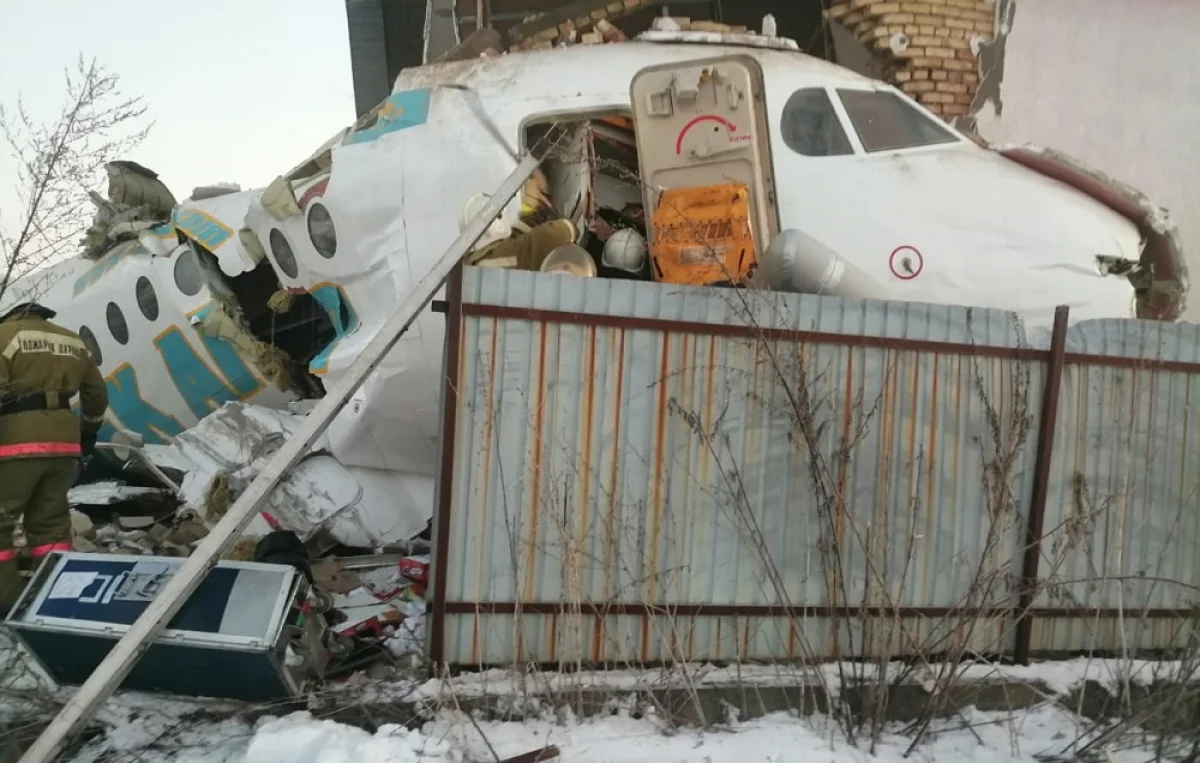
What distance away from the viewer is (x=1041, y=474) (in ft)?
14.1

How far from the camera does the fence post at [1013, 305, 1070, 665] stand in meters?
4.29

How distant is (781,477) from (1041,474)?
51.7 inches

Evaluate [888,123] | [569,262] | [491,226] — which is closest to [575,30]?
[888,123]

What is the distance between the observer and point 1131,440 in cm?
450

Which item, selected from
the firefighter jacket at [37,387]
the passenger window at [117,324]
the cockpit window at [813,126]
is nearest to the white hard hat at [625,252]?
the cockpit window at [813,126]

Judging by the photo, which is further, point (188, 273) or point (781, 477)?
point (188, 273)

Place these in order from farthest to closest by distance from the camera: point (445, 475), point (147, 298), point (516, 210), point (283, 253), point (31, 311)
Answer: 1. point (147, 298)
2. point (283, 253)
3. point (516, 210)
4. point (31, 311)
5. point (445, 475)

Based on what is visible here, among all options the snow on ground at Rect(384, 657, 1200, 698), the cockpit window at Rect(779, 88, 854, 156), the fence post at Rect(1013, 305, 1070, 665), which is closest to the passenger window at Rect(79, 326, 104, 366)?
the snow on ground at Rect(384, 657, 1200, 698)

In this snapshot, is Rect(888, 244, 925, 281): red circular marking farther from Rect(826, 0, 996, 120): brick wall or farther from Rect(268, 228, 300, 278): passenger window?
Rect(268, 228, 300, 278): passenger window

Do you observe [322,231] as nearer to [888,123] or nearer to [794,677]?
[888,123]

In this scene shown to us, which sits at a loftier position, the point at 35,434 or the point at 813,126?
the point at 813,126

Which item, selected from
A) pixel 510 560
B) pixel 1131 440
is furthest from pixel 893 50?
pixel 510 560

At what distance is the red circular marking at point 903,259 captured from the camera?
17.8 feet

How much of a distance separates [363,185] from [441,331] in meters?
1.21
